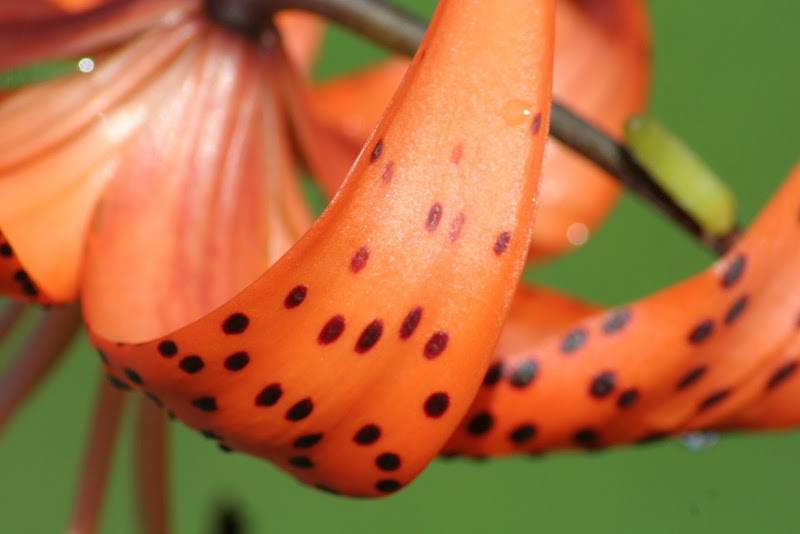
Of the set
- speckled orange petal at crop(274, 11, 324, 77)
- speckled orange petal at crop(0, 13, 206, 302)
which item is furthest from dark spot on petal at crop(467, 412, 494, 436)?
speckled orange petal at crop(274, 11, 324, 77)

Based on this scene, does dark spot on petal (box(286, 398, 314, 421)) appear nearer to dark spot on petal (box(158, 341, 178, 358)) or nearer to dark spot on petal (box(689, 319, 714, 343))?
dark spot on petal (box(158, 341, 178, 358))

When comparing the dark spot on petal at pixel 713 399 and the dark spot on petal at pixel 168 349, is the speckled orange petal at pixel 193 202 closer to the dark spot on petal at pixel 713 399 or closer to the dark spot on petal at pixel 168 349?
the dark spot on petal at pixel 168 349

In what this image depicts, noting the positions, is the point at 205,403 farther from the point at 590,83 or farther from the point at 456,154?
the point at 590,83

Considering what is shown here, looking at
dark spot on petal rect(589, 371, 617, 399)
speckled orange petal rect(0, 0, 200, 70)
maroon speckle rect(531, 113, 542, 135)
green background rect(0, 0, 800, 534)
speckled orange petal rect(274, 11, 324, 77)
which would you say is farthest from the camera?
green background rect(0, 0, 800, 534)

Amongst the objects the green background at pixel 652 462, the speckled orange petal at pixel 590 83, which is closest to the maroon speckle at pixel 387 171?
the speckled orange petal at pixel 590 83

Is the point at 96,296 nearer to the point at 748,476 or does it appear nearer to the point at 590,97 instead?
the point at 590,97

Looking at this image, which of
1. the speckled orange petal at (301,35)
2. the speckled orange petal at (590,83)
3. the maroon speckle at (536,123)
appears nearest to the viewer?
the maroon speckle at (536,123)
